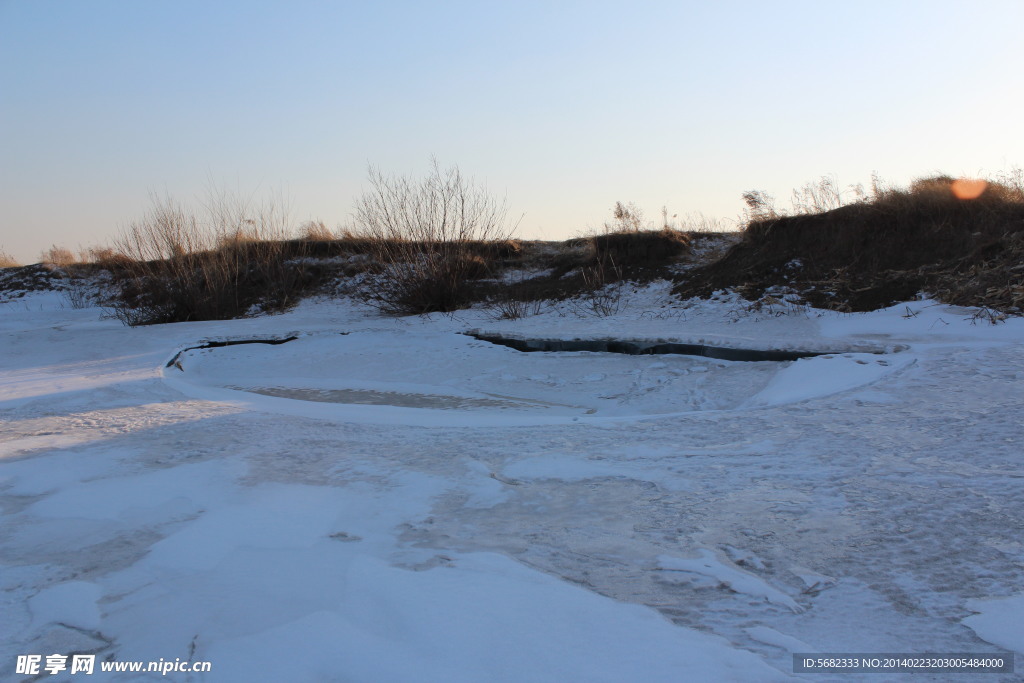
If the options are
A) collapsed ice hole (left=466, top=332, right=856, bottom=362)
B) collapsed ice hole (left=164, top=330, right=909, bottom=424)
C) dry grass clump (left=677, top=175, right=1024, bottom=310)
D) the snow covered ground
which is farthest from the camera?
dry grass clump (left=677, top=175, right=1024, bottom=310)

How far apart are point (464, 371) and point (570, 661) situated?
677cm

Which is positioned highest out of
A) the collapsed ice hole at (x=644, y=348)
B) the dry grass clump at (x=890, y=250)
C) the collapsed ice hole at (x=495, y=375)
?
the dry grass clump at (x=890, y=250)

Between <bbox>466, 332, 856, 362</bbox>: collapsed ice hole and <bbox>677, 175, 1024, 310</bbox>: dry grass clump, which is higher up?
<bbox>677, 175, 1024, 310</bbox>: dry grass clump

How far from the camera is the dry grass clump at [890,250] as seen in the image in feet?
29.2

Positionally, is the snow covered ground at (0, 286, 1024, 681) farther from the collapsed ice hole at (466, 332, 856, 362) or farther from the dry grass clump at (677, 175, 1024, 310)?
the dry grass clump at (677, 175, 1024, 310)

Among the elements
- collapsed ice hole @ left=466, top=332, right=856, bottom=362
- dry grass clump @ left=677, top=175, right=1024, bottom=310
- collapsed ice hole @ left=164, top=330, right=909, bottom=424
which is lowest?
collapsed ice hole @ left=164, top=330, right=909, bottom=424

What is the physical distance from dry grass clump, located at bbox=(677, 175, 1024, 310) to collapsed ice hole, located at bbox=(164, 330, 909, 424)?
10.5ft

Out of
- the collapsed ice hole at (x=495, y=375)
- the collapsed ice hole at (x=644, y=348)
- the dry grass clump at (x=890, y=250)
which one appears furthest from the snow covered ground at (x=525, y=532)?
the dry grass clump at (x=890, y=250)

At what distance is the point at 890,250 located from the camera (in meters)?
10.6

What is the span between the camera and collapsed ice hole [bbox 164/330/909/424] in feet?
19.3

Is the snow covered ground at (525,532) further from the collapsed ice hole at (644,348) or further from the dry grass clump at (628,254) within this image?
the dry grass clump at (628,254)

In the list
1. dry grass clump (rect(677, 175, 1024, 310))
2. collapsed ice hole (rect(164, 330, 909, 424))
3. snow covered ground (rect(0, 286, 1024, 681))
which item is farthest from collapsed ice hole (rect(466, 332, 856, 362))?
dry grass clump (rect(677, 175, 1024, 310))

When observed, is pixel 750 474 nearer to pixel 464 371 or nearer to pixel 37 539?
pixel 37 539

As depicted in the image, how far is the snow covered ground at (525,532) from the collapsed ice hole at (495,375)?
0.17 metres
